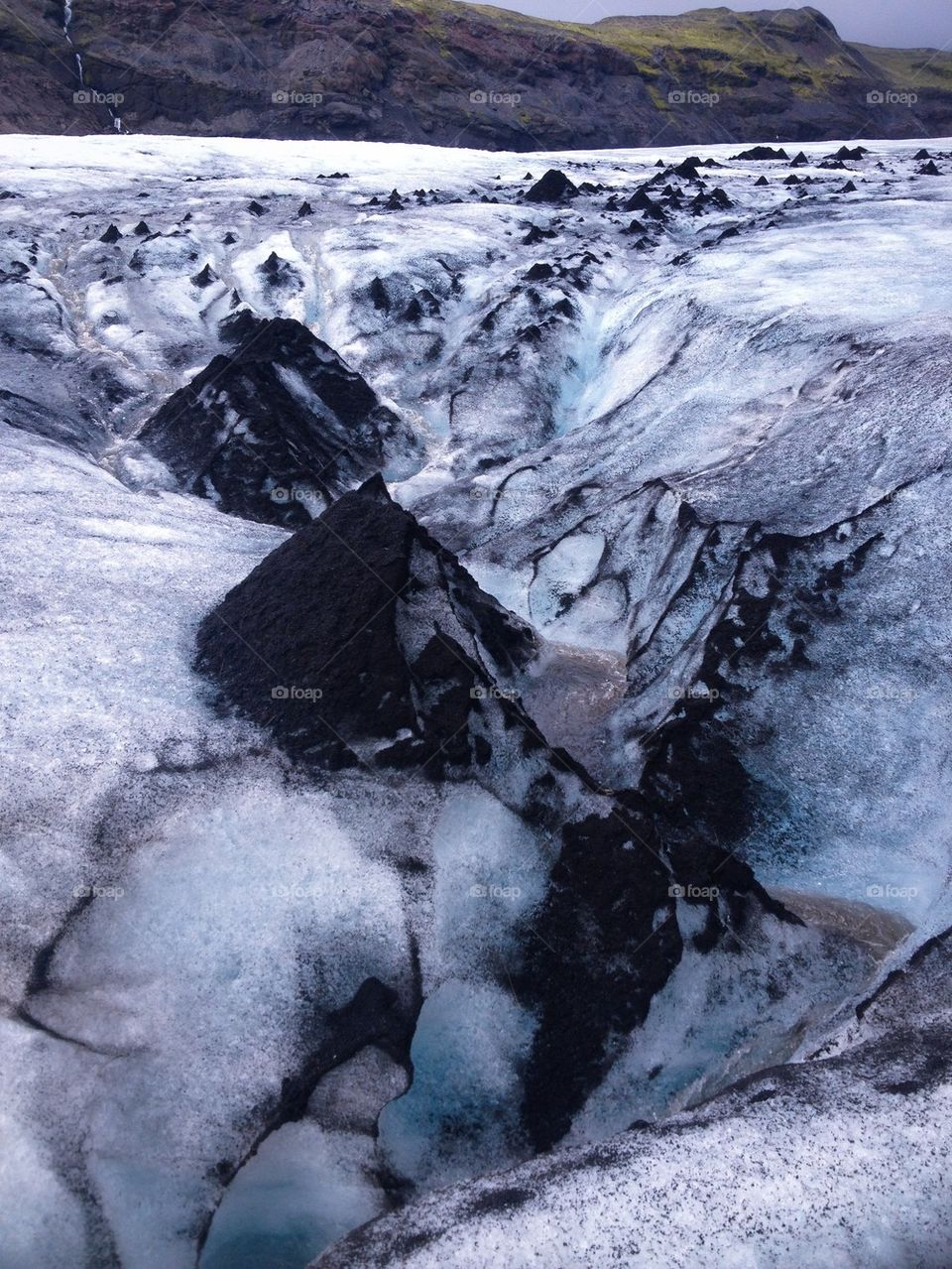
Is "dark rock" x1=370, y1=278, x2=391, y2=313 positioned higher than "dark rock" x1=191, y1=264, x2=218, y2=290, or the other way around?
"dark rock" x1=370, y1=278, x2=391, y2=313

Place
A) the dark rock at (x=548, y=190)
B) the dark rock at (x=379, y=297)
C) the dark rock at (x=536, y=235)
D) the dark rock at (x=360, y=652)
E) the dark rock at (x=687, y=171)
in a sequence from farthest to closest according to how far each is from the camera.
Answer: the dark rock at (x=687, y=171), the dark rock at (x=548, y=190), the dark rock at (x=536, y=235), the dark rock at (x=379, y=297), the dark rock at (x=360, y=652)

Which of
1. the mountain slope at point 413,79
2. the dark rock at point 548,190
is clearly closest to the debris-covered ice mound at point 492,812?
the dark rock at point 548,190

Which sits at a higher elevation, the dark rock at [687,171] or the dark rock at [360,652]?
the dark rock at [687,171]

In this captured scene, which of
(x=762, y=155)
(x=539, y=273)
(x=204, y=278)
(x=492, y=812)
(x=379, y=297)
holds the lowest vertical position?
(x=492, y=812)

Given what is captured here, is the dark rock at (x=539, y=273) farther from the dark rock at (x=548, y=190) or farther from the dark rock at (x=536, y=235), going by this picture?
the dark rock at (x=548, y=190)

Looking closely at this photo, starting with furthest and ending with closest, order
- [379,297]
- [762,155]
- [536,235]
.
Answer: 1. [762,155]
2. [536,235]
3. [379,297]

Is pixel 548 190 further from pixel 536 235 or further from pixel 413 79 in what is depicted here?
pixel 413 79

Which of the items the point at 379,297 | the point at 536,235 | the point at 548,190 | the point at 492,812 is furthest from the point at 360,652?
the point at 548,190

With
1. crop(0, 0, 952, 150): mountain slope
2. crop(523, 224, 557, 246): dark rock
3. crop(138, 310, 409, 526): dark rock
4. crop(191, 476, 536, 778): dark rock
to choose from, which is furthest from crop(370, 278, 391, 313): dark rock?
crop(0, 0, 952, 150): mountain slope

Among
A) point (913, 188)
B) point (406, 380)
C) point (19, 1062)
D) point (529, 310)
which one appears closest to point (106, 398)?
point (406, 380)

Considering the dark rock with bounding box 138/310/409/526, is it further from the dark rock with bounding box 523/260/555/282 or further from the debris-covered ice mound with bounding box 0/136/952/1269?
the dark rock with bounding box 523/260/555/282
